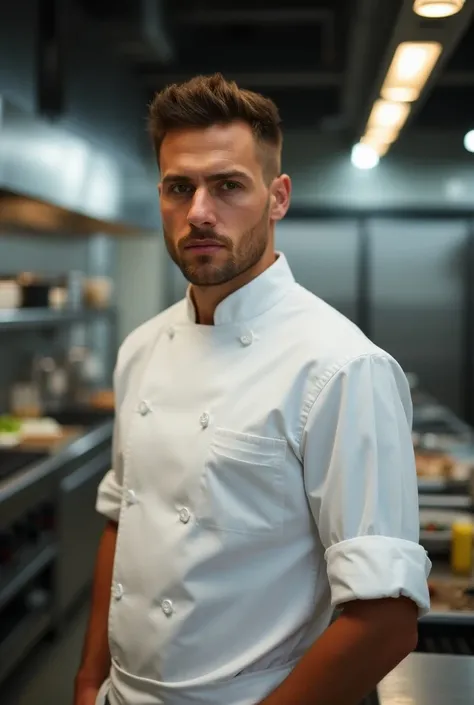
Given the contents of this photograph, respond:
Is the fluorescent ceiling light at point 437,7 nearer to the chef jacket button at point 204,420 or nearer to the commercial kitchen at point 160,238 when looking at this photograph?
the commercial kitchen at point 160,238

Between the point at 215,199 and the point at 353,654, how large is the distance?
25.3 inches

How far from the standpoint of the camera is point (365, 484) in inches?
45.4

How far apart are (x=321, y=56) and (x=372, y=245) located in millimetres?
1974

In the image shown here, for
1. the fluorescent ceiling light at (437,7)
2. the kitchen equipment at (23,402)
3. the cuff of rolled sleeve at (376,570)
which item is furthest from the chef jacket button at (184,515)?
the kitchen equipment at (23,402)

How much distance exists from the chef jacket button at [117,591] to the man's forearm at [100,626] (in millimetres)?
172

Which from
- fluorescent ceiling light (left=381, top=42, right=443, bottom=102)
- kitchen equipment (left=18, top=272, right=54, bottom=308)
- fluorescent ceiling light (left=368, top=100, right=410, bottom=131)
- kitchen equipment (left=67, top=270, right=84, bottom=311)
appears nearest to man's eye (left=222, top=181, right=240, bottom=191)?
fluorescent ceiling light (left=381, top=42, right=443, bottom=102)

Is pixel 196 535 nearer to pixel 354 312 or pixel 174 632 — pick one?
pixel 174 632

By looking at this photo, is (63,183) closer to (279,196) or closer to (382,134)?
(382,134)

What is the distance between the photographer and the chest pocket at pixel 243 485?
124 centimetres

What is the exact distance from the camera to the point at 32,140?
3047 mm

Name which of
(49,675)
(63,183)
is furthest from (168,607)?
(63,183)

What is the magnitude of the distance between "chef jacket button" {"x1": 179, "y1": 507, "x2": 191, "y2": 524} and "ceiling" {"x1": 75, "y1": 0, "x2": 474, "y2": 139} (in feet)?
4.91

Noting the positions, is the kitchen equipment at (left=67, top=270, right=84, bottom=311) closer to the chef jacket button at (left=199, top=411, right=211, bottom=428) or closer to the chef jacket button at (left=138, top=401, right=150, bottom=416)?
the chef jacket button at (left=138, top=401, right=150, bottom=416)

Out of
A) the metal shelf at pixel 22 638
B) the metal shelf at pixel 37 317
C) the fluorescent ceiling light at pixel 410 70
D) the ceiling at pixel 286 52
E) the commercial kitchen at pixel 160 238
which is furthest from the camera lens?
the metal shelf at pixel 37 317
